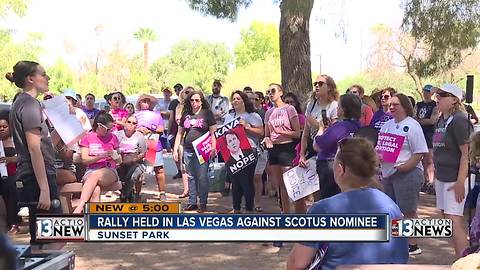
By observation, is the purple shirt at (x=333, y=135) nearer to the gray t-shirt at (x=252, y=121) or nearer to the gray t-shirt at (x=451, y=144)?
the gray t-shirt at (x=451, y=144)

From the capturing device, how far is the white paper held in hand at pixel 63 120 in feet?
16.5

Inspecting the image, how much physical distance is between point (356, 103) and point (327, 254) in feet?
9.59

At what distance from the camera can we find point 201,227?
2.17m

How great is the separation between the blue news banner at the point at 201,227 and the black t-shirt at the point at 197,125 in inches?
253

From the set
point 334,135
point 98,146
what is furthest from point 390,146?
point 98,146

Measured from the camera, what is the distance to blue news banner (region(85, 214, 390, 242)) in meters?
2.17

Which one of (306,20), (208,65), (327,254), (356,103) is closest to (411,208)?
(356,103)

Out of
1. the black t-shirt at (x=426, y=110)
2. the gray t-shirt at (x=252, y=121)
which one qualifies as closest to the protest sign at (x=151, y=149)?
the gray t-shirt at (x=252, y=121)

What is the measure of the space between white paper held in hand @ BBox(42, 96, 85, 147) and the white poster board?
246 cm

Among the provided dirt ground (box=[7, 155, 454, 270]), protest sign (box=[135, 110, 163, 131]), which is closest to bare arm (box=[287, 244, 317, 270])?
dirt ground (box=[7, 155, 454, 270])

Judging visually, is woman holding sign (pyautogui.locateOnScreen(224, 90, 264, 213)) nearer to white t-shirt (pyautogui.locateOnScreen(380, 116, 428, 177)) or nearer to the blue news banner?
white t-shirt (pyautogui.locateOnScreen(380, 116, 428, 177))

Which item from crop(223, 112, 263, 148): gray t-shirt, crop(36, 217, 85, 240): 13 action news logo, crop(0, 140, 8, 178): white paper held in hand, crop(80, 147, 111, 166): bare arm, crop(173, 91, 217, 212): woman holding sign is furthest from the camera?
crop(173, 91, 217, 212): woman holding sign

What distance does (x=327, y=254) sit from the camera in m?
3.01

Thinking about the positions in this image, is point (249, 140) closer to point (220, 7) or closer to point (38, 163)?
point (38, 163)
